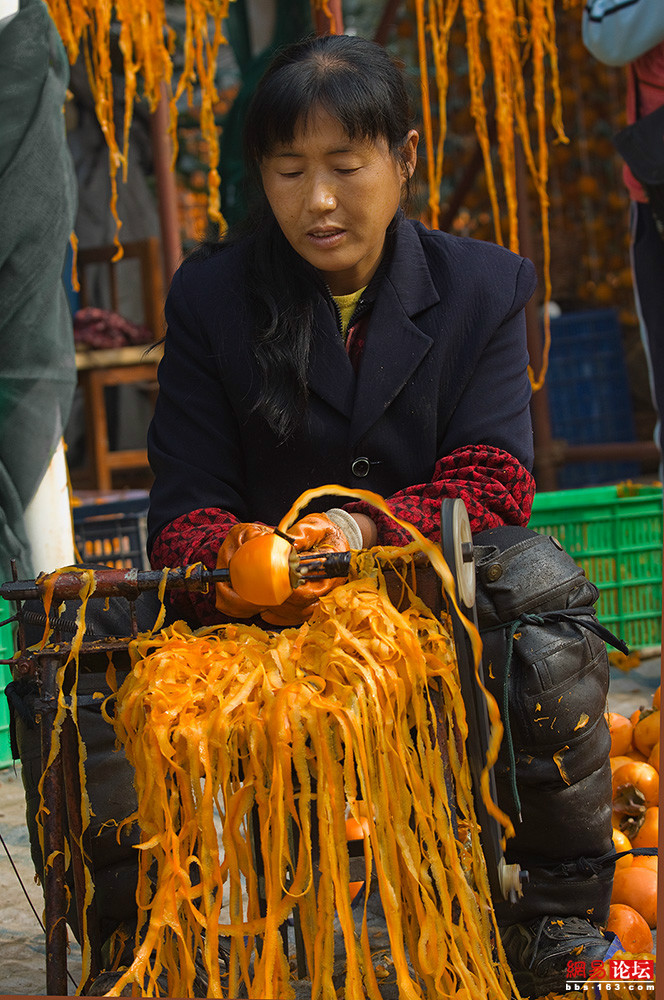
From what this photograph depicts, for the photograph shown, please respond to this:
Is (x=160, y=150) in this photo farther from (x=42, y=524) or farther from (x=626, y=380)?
(x=626, y=380)

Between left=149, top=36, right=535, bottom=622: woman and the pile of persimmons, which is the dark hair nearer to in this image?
left=149, top=36, right=535, bottom=622: woman

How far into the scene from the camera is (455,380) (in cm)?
205

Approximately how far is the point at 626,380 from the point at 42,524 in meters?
4.60

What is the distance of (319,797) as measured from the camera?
1432 millimetres

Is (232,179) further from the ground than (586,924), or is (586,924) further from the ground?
(232,179)

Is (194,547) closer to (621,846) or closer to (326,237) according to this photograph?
(326,237)

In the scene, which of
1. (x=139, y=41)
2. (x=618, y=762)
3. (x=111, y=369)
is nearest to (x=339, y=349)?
(x=618, y=762)

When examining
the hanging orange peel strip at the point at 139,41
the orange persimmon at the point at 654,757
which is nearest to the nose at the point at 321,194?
the orange persimmon at the point at 654,757

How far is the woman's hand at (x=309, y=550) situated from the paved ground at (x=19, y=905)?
0.72 metres

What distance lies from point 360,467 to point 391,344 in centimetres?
24

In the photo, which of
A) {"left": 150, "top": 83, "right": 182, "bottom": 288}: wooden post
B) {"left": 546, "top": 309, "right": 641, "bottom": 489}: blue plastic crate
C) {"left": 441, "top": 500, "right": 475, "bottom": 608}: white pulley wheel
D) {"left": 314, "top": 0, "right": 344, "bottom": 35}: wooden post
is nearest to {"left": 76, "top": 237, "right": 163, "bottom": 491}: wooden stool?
{"left": 150, "top": 83, "right": 182, "bottom": 288}: wooden post

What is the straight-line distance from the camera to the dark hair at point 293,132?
5.94ft

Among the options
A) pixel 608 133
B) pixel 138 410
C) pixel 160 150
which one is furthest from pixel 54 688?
pixel 608 133

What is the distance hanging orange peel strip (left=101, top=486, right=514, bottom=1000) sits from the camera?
1.43 meters
